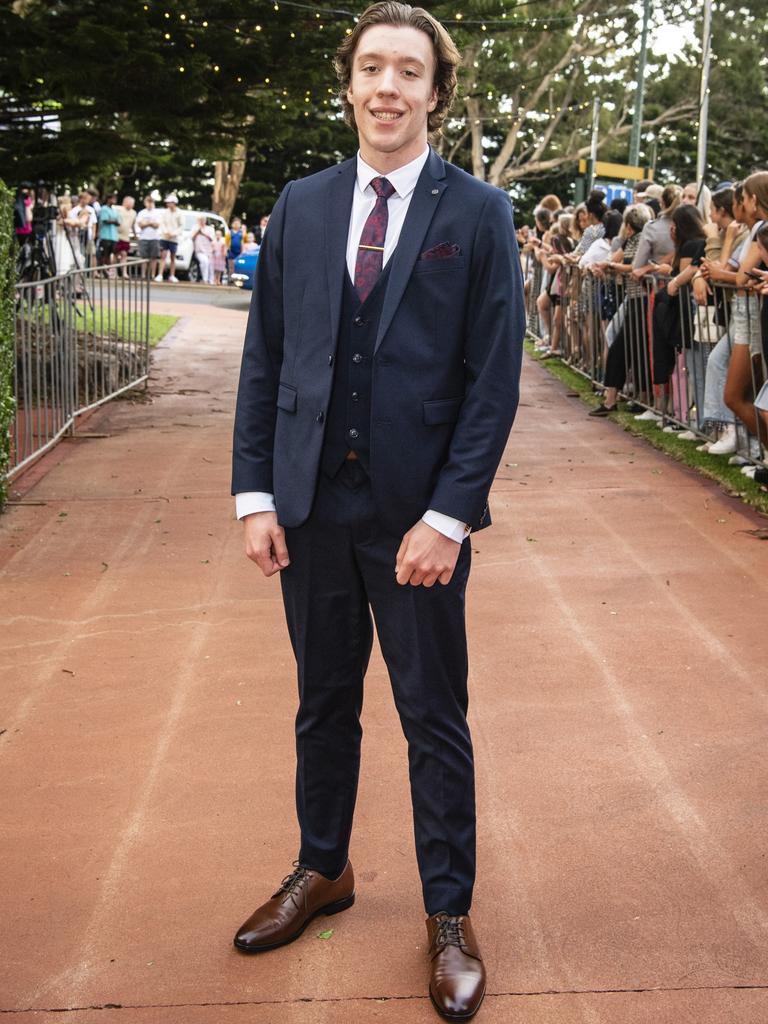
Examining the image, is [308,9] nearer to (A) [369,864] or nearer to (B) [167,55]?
(B) [167,55]

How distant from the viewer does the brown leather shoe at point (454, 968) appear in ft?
9.75

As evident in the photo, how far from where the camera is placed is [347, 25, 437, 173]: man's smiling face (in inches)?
117

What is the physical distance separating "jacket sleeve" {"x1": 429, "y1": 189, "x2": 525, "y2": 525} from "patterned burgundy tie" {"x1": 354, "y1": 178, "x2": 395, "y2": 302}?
0.22 meters

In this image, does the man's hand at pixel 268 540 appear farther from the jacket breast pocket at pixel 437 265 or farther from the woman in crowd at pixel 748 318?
the woman in crowd at pixel 748 318

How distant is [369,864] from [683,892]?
855 millimetres

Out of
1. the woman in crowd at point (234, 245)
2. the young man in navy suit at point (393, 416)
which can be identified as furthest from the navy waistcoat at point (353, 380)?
the woman in crowd at point (234, 245)

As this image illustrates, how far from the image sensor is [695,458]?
9555mm

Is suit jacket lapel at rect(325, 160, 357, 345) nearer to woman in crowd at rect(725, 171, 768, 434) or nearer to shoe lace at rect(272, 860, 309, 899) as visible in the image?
shoe lace at rect(272, 860, 309, 899)

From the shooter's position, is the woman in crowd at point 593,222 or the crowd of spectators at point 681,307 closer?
the crowd of spectators at point 681,307

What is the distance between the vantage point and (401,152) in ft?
9.91

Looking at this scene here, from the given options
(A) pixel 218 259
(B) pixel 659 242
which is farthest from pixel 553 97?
(B) pixel 659 242

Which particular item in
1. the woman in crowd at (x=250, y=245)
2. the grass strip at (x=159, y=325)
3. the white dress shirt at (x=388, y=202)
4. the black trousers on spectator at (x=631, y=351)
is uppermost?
the woman in crowd at (x=250, y=245)

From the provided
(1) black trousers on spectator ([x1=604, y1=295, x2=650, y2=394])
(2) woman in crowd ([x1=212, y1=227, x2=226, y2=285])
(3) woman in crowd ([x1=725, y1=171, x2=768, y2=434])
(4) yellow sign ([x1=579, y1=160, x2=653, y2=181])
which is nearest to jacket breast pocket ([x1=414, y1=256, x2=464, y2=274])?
(3) woman in crowd ([x1=725, y1=171, x2=768, y2=434])

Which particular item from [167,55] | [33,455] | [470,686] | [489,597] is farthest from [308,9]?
[470,686]
